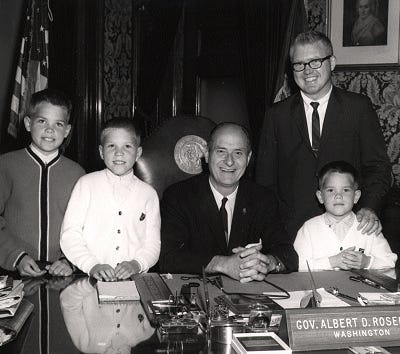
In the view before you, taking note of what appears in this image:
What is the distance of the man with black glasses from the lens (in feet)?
9.84

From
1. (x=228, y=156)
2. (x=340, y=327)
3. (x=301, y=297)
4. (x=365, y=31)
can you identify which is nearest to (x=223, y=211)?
(x=228, y=156)

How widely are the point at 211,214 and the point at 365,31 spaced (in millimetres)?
2873

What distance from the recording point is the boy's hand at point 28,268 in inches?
89.4

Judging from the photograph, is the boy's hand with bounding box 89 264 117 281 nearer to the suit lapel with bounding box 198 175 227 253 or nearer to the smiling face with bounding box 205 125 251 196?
the suit lapel with bounding box 198 175 227 253

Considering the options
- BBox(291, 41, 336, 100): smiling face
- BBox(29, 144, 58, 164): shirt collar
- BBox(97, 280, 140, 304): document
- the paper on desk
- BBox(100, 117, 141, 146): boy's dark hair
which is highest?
BBox(291, 41, 336, 100): smiling face

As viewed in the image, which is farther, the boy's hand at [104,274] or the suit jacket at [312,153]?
the suit jacket at [312,153]

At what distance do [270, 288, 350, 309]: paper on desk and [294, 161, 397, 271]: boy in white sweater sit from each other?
2.17ft

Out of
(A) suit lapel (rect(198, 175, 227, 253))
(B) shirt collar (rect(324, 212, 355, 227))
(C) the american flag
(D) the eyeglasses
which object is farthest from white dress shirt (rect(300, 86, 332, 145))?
(C) the american flag

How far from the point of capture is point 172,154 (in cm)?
325

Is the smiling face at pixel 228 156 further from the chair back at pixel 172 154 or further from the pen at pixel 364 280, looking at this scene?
the pen at pixel 364 280

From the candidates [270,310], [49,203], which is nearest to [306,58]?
[49,203]

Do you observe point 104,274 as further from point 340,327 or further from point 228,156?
point 340,327

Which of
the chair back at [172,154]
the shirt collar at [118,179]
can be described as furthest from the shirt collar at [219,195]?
the chair back at [172,154]

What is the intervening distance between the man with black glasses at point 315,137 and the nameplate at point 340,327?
161 cm
